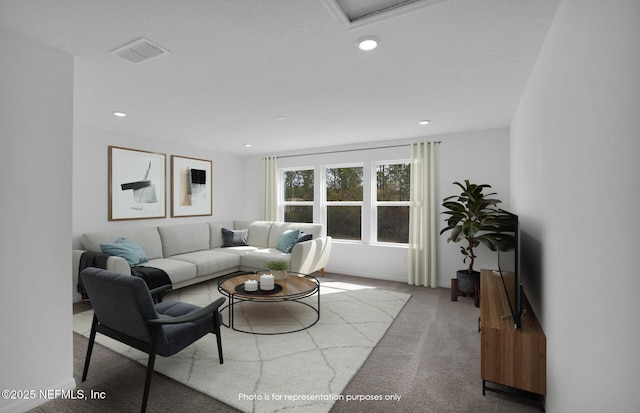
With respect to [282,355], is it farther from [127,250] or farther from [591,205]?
[127,250]

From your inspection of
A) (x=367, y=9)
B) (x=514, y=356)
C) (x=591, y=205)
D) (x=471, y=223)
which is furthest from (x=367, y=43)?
(x=471, y=223)

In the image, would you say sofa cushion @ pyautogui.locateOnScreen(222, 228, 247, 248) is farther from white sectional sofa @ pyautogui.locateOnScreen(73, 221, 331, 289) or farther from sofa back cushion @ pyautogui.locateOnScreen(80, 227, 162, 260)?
sofa back cushion @ pyautogui.locateOnScreen(80, 227, 162, 260)

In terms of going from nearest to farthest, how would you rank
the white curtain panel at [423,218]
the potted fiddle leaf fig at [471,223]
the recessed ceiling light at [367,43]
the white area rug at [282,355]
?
the recessed ceiling light at [367,43] < the white area rug at [282,355] < the potted fiddle leaf fig at [471,223] < the white curtain panel at [423,218]

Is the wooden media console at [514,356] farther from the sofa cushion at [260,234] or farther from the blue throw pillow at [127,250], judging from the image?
the sofa cushion at [260,234]

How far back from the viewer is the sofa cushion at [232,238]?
5.67 meters

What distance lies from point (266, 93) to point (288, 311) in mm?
2451

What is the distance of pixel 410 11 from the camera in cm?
167

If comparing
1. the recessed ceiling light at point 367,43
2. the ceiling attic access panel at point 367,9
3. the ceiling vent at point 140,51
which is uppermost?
the ceiling attic access panel at point 367,9

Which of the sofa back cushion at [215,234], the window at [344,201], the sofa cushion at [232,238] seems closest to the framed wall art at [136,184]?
the sofa back cushion at [215,234]

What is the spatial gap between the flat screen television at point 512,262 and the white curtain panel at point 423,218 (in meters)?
2.11

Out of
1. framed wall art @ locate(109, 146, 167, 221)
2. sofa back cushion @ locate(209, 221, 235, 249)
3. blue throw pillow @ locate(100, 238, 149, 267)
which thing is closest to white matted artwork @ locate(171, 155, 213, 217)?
framed wall art @ locate(109, 146, 167, 221)

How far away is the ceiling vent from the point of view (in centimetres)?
199

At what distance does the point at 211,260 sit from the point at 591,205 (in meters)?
4.44

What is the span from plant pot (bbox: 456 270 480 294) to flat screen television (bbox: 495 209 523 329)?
1405 millimetres
